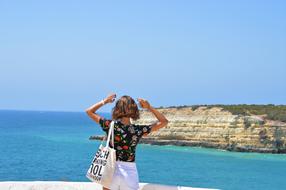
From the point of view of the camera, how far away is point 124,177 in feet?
14.8

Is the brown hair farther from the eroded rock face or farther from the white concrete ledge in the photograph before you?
the eroded rock face

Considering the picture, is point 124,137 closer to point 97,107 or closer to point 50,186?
point 97,107

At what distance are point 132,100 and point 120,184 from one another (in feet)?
2.16

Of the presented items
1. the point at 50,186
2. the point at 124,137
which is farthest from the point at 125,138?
the point at 50,186

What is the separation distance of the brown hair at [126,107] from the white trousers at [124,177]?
0.39m

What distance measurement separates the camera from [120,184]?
14.8ft

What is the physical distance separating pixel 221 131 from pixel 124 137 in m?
60.6

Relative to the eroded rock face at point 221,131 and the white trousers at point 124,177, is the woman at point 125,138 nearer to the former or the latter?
the white trousers at point 124,177

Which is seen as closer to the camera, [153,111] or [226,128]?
[153,111]

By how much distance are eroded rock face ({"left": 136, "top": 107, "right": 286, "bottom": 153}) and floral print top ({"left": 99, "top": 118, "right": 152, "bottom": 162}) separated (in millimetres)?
57725

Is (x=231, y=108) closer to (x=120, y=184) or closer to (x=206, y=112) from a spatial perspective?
(x=206, y=112)

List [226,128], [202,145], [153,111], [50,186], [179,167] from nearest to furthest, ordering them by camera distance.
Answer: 1. [153,111]
2. [50,186]
3. [179,167]
4. [226,128]
5. [202,145]

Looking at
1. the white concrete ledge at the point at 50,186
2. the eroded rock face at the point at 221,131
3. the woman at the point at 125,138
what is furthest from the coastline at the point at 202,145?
the woman at the point at 125,138

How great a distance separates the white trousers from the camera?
4.50 meters
